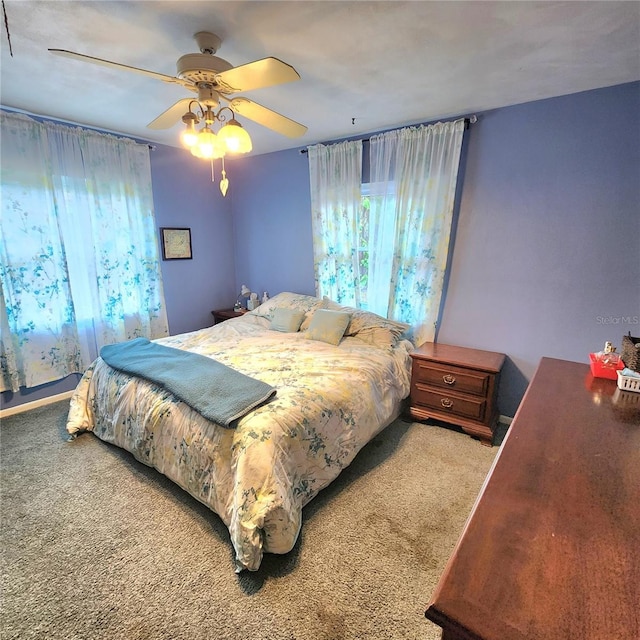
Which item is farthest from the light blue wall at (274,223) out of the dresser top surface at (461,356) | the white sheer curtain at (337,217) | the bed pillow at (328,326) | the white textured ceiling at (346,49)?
the dresser top surface at (461,356)

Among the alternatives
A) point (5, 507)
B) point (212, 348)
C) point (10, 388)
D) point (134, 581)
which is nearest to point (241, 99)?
point (212, 348)

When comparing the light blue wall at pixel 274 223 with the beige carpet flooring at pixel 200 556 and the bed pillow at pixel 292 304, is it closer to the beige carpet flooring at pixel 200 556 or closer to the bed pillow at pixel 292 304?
the bed pillow at pixel 292 304

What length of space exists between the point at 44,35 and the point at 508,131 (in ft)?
9.26

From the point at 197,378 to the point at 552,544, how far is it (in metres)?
1.76

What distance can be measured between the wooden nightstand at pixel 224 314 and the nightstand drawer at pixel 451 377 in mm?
2249

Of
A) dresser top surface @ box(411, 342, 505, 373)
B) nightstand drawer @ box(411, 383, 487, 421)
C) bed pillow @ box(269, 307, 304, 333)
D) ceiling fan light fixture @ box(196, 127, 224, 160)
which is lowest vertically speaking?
nightstand drawer @ box(411, 383, 487, 421)

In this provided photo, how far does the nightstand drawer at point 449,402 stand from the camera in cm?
253

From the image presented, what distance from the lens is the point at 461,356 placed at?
8.70 feet

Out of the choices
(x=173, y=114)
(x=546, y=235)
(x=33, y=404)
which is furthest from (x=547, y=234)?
(x=33, y=404)

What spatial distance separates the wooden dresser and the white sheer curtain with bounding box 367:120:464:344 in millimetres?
1816

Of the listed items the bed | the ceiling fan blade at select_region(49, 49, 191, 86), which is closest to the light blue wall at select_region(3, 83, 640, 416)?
the bed

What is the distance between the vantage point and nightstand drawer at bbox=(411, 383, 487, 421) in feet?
8.31

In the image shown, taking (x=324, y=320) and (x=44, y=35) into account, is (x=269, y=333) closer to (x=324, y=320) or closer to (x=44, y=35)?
(x=324, y=320)

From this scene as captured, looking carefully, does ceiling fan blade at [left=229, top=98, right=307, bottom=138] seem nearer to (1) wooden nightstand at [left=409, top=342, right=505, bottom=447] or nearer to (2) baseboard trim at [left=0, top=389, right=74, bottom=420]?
(1) wooden nightstand at [left=409, top=342, right=505, bottom=447]
